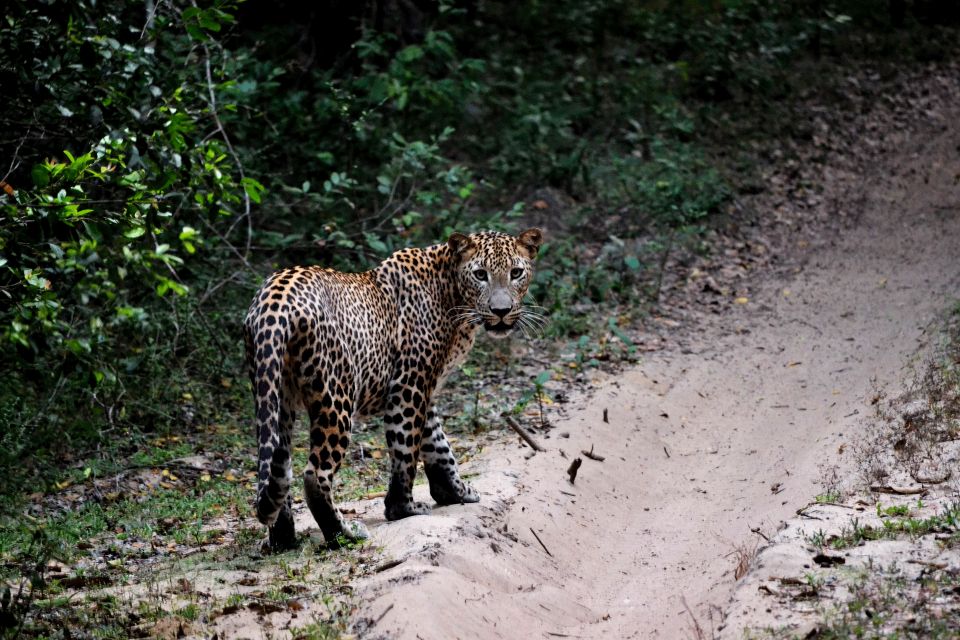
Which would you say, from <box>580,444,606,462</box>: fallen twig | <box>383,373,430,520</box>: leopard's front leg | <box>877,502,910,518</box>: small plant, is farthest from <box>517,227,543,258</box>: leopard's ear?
<box>877,502,910,518</box>: small plant

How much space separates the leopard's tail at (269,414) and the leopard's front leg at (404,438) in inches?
43.5

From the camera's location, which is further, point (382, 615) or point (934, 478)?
point (934, 478)

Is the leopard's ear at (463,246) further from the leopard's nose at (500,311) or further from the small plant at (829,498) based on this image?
the small plant at (829,498)

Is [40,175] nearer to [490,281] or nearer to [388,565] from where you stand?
[388,565]

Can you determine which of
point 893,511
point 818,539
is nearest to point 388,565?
point 818,539

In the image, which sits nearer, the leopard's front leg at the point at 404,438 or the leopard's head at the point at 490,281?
the leopard's front leg at the point at 404,438

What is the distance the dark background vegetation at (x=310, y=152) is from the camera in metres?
7.03

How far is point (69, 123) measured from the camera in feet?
29.3

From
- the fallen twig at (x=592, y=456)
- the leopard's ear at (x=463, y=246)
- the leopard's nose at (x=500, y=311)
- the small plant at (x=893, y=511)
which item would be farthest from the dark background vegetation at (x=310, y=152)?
the small plant at (x=893, y=511)

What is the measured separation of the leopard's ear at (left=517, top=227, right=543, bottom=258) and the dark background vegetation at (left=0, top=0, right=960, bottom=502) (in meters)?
2.26

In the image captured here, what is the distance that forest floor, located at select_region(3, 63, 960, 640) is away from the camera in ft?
20.0

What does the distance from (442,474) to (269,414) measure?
190 centimetres

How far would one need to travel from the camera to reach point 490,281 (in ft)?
25.5

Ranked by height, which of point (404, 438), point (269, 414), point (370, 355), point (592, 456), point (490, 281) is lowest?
point (592, 456)
